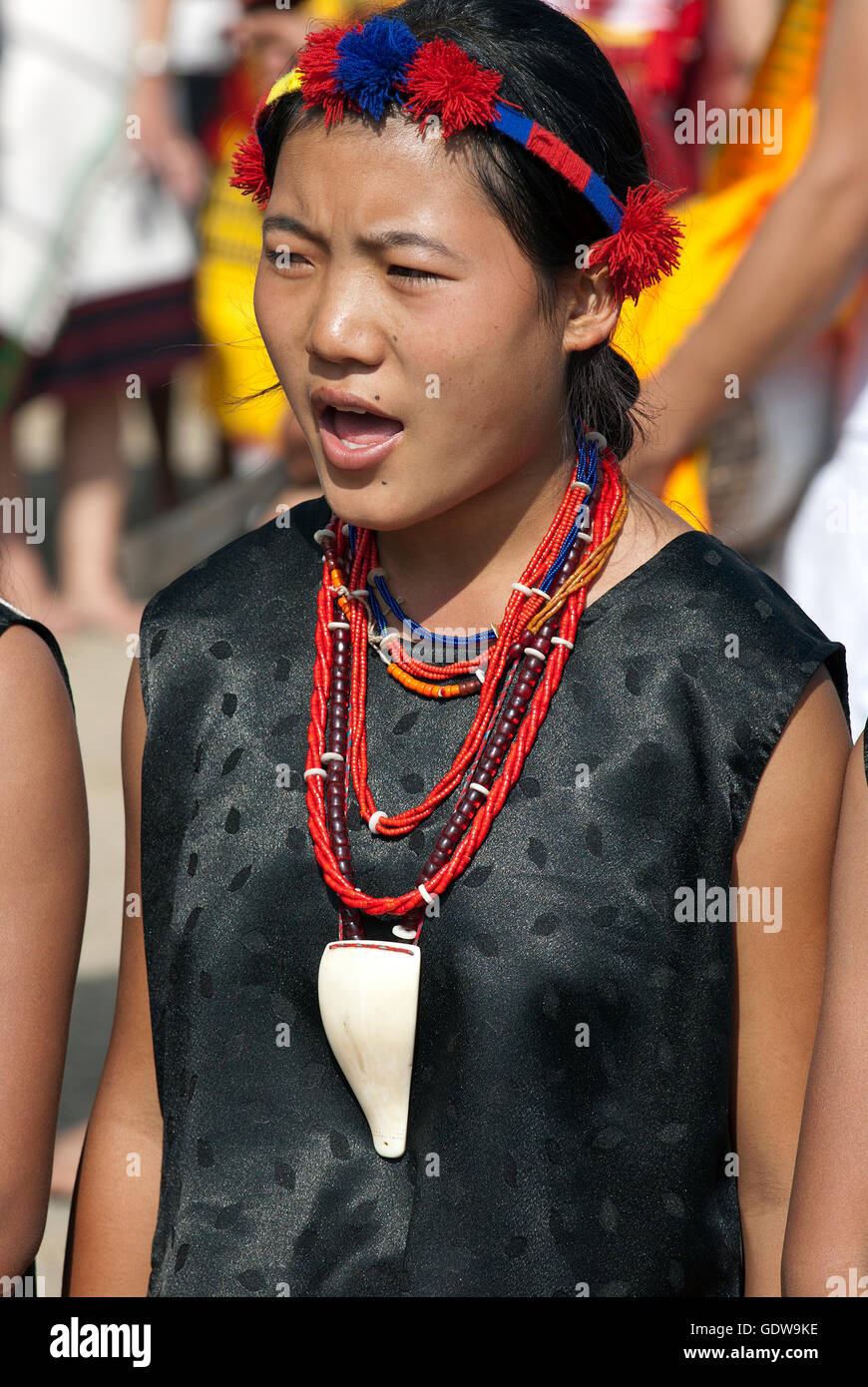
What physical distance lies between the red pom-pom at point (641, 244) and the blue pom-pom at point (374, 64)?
256 millimetres

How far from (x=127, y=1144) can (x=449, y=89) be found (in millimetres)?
1194

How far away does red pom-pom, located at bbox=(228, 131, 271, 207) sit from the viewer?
1.79 metres

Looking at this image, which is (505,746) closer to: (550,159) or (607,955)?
(607,955)

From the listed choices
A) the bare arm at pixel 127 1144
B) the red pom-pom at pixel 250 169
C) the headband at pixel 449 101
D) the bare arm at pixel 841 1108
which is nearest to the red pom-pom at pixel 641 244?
the headband at pixel 449 101

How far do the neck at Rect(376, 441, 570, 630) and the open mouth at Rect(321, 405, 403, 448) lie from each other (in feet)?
0.57

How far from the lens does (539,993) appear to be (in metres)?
1.66

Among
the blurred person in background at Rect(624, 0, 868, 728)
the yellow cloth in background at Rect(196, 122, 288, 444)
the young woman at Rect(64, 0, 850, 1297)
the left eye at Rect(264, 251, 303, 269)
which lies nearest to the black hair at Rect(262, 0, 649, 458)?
the young woman at Rect(64, 0, 850, 1297)

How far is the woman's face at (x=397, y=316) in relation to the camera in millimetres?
1548

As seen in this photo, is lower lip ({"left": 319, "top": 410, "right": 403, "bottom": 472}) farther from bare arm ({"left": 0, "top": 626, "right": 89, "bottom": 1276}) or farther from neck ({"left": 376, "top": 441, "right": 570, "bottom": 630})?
bare arm ({"left": 0, "top": 626, "right": 89, "bottom": 1276})

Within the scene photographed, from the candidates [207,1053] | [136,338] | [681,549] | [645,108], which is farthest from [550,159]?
[136,338]

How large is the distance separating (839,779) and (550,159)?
2.20 feet

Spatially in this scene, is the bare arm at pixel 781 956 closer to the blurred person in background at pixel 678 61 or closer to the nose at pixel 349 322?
the nose at pixel 349 322

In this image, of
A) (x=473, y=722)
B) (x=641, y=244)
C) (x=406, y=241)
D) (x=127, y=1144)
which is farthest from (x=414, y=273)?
(x=127, y=1144)

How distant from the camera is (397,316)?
1.55m
